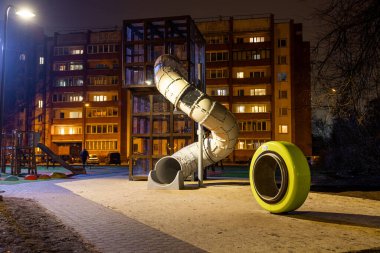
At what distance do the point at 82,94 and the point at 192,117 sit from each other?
62.2 m

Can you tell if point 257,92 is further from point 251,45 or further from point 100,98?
point 100,98

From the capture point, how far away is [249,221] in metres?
10.3

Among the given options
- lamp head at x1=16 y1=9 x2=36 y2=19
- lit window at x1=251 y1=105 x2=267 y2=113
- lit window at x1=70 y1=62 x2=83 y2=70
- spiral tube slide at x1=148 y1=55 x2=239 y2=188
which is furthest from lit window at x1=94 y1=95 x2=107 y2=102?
lamp head at x1=16 y1=9 x2=36 y2=19

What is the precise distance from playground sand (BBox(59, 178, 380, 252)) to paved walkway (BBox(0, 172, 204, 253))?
1.26 feet

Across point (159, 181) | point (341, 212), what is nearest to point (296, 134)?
point (159, 181)

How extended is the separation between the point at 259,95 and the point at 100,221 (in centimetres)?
6119

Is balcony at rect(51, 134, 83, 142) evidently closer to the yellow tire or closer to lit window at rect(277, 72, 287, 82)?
lit window at rect(277, 72, 287, 82)

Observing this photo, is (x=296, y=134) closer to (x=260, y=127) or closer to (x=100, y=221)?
(x=260, y=127)

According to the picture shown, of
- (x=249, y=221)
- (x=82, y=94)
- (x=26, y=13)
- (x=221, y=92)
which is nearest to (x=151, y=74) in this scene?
(x=26, y=13)

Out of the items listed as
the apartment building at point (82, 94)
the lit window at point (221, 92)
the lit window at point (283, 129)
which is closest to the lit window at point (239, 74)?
the lit window at point (221, 92)

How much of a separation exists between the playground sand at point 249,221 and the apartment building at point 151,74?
7006mm

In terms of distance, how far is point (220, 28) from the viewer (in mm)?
71688

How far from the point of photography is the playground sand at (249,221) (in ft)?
25.8

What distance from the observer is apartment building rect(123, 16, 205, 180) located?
23.4 metres
